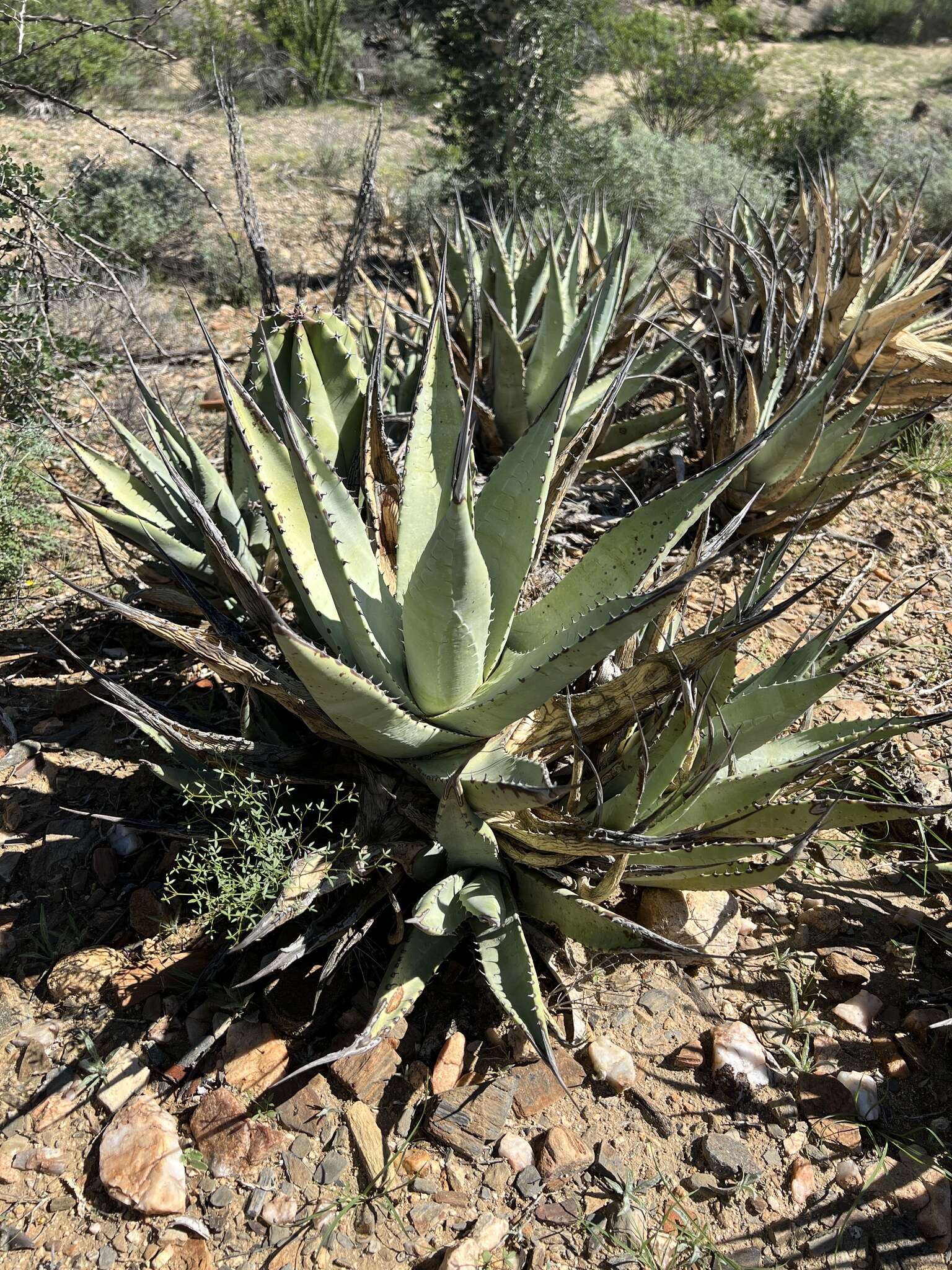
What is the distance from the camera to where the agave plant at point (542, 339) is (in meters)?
3.49

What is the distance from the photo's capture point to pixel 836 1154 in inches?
73.2

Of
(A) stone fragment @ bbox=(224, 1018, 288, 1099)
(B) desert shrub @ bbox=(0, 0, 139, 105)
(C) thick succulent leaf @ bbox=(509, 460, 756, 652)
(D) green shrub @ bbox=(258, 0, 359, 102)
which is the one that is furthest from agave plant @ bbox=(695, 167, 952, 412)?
(D) green shrub @ bbox=(258, 0, 359, 102)

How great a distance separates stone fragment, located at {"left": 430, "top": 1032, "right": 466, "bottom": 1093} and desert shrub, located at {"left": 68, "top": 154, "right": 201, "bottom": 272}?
18.3 feet

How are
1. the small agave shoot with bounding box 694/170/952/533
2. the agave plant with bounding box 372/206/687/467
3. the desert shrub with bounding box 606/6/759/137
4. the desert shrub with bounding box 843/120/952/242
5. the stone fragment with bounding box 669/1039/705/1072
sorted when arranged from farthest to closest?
the desert shrub with bounding box 606/6/759/137
the desert shrub with bounding box 843/120/952/242
the agave plant with bounding box 372/206/687/467
the small agave shoot with bounding box 694/170/952/533
the stone fragment with bounding box 669/1039/705/1072

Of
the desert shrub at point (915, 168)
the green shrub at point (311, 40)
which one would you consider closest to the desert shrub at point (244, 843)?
the desert shrub at point (915, 168)

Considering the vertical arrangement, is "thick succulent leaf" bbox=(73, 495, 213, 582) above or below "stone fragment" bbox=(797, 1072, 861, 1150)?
above

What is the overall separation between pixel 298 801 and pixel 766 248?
11.3 feet

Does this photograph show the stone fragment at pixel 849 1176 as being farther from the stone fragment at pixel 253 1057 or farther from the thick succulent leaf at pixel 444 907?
the stone fragment at pixel 253 1057

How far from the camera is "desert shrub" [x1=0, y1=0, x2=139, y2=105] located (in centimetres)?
769

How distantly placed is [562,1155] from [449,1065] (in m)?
0.29

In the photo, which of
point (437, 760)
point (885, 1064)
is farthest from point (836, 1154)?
point (437, 760)

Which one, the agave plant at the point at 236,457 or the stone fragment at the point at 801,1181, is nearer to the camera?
the stone fragment at the point at 801,1181

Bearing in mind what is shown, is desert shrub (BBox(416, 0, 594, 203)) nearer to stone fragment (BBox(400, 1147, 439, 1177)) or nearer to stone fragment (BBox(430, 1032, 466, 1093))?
stone fragment (BBox(430, 1032, 466, 1093))

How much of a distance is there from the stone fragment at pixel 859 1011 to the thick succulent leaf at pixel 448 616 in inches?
44.9
